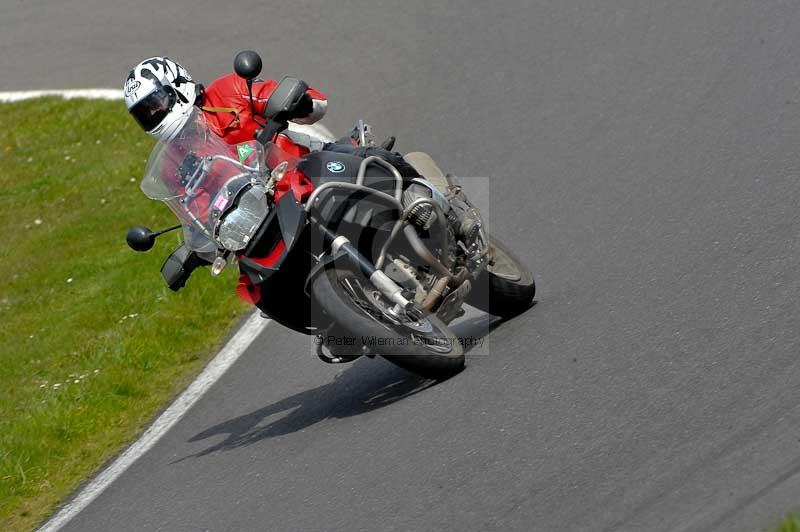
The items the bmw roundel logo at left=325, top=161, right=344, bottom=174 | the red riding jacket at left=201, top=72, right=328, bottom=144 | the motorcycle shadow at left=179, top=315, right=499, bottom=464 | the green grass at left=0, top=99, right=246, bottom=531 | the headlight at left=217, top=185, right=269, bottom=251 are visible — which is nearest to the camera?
the headlight at left=217, top=185, right=269, bottom=251

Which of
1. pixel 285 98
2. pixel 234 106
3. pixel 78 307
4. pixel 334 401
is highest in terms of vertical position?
pixel 285 98

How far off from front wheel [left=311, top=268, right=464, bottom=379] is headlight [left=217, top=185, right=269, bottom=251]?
42cm

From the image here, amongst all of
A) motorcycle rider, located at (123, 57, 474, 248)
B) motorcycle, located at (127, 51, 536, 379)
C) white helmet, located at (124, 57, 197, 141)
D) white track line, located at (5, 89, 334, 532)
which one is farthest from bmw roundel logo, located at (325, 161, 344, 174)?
white track line, located at (5, 89, 334, 532)

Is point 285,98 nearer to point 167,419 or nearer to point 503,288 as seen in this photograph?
point 503,288

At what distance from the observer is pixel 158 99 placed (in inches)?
272

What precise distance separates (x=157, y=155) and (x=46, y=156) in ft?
26.0

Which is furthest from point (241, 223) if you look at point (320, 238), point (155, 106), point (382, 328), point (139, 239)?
point (382, 328)

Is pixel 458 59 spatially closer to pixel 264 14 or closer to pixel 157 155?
pixel 264 14

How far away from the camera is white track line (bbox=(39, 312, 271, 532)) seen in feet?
24.3

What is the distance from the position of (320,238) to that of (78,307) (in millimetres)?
4683

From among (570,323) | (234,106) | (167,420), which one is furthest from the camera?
(167,420)

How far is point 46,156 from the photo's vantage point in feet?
47.7

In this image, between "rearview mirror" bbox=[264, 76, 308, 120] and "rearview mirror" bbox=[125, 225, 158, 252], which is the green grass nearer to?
"rearview mirror" bbox=[125, 225, 158, 252]

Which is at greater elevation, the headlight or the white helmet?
the white helmet
